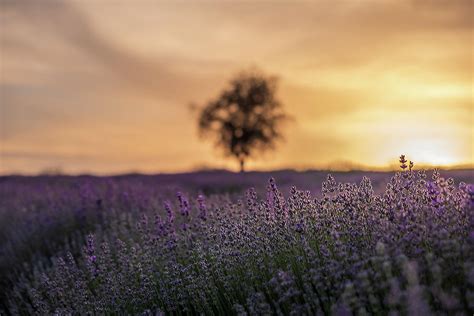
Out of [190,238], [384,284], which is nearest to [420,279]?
[384,284]

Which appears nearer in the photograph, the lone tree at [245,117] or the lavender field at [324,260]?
the lavender field at [324,260]

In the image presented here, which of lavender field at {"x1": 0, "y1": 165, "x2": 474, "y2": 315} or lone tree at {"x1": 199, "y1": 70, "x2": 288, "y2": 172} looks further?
lone tree at {"x1": 199, "y1": 70, "x2": 288, "y2": 172}

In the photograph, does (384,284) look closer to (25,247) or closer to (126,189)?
(25,247)

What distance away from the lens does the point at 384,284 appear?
116 inches

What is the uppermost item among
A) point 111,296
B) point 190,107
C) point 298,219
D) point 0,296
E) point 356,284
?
point 190,107

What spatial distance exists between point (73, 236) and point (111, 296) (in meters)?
3.04

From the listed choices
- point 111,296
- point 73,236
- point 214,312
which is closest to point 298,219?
point 214,312

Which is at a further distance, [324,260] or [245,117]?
[245,117]

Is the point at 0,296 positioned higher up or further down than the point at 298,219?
further down

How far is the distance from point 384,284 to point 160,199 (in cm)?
668

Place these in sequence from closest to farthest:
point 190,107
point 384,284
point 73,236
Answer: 1. point 384,284
2. point 73,236
3. point 190,107

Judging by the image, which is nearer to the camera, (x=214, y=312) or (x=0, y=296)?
(x=214, y=312)

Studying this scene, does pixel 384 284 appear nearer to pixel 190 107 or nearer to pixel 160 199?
pixel 160 199

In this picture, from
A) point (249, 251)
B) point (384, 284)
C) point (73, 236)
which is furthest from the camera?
point (73, 236)
